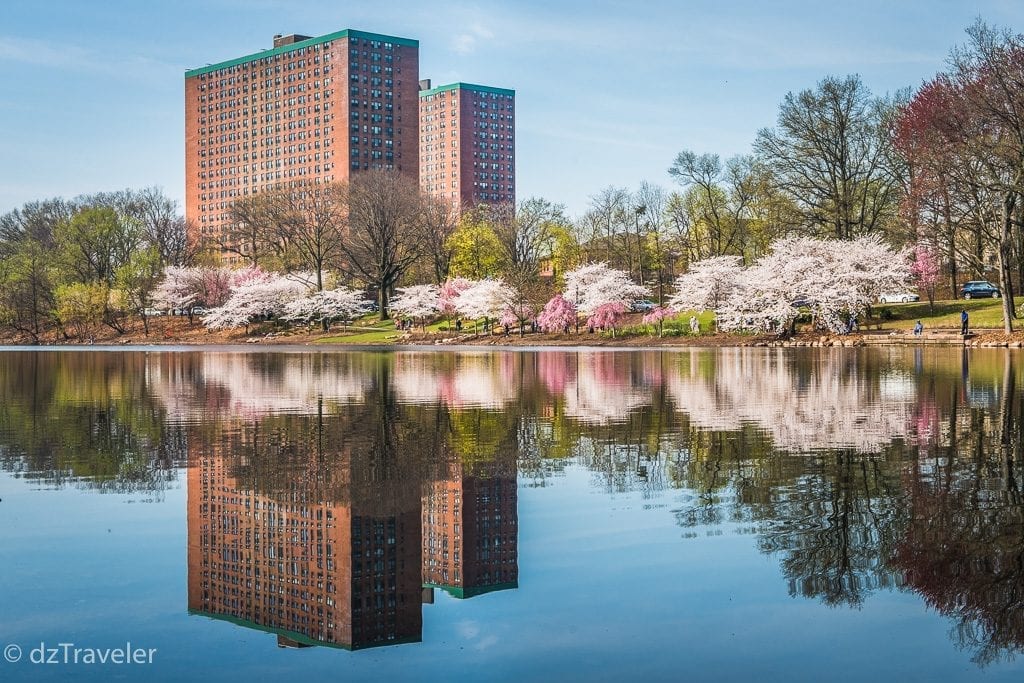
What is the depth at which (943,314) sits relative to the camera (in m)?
68.0

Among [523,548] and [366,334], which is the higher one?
[366,334]

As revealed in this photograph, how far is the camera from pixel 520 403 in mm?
23547

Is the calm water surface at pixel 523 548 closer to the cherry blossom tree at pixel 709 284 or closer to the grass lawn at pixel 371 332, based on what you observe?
the cherry blossom tree at pixel 709 284

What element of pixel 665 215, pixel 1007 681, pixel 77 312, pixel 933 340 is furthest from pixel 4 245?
pixel 1007 681

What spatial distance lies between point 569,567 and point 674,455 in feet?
20.5

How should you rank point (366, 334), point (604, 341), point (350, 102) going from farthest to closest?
point (350, 102) → point (366, 334) → point (604, 341)

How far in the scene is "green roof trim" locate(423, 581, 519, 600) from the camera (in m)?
7.53

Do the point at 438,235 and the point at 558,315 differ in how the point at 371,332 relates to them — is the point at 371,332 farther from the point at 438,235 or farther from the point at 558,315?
the point at 558,315

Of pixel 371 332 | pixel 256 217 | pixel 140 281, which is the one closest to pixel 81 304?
pixel 140 281

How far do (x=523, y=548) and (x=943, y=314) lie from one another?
214 ft

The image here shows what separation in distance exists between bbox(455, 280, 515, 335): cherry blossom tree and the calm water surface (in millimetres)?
70070

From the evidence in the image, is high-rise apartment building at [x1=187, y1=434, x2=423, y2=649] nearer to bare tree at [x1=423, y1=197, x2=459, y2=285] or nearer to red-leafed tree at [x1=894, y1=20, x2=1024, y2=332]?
red-leafed tree at [x1=894, y1=20, x2=1024, y2=332]

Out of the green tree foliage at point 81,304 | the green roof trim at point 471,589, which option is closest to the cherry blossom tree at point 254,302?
the green tree foliage at point 81,304

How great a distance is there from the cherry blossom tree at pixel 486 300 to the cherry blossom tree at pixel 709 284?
14.8 meters
